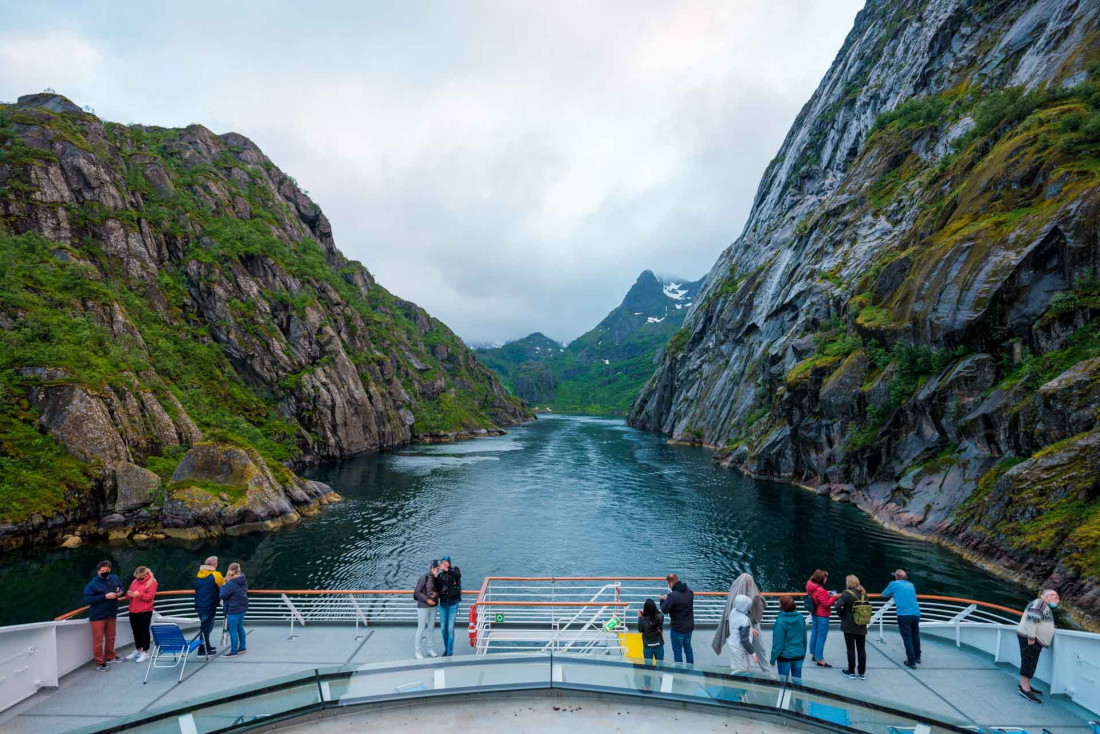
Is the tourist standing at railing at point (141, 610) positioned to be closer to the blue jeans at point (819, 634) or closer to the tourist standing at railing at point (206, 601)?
the tourist standing at railing at point (206, 601)

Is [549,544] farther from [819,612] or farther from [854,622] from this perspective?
[854,622]

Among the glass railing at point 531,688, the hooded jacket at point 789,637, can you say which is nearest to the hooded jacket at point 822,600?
the hooded jacket at point 789,637

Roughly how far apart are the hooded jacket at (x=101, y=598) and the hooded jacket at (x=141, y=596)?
1.18 feet

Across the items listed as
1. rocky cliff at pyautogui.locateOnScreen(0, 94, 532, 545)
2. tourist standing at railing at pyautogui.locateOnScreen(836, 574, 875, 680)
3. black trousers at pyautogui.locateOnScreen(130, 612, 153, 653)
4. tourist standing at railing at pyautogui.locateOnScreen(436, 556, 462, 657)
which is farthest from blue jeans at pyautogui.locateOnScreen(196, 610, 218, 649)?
rocky cliff at pyautogui.locateOnScreen(0, 94, 532, 545)

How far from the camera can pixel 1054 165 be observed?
127 ft

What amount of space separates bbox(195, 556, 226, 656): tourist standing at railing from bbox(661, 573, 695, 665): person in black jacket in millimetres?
11491

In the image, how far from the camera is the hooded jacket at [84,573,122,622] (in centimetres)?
1185

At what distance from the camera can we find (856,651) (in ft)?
40.7

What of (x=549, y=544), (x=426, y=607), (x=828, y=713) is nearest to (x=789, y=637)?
(x=828, y=713)

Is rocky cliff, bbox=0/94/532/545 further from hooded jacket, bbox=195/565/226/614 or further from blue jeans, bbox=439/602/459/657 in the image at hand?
blue jeans, bbox=439/602/459/657

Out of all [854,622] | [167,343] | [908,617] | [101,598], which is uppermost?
[167,343]

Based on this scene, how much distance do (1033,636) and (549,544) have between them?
30.6m

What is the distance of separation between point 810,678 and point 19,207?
86347 millimetres

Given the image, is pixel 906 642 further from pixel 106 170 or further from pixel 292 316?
pixel 106 170
